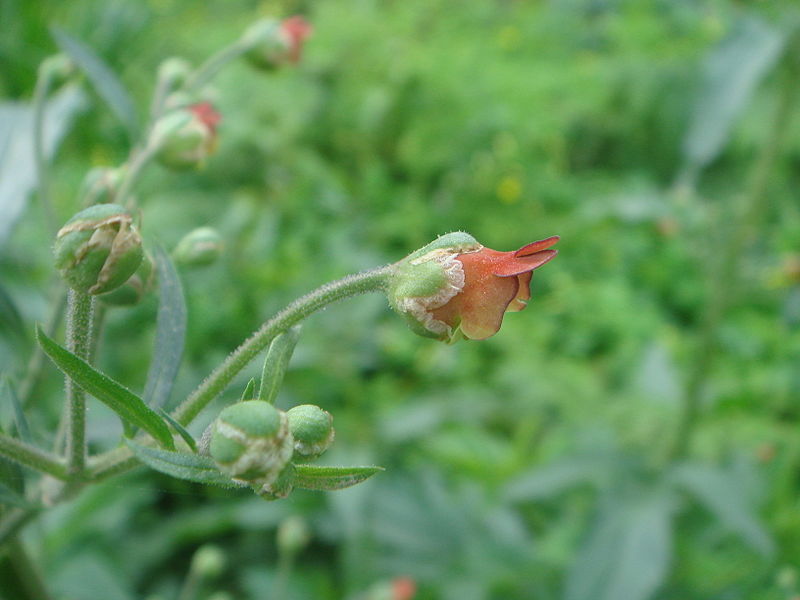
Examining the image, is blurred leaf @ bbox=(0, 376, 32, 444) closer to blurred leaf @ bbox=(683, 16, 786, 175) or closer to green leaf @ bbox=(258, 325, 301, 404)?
green leaf @ bbox=(258, 325, 301, 404)

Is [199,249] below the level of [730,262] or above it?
above

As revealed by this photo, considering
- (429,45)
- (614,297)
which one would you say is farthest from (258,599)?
(429,45)

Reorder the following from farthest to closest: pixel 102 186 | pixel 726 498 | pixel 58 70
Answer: pixel 726 498
pixel 58 70
pixel 102 186

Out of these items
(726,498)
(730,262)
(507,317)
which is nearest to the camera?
(726,498)

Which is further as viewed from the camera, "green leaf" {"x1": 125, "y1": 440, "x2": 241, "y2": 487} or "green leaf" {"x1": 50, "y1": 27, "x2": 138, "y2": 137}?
"green leaf" {"x1": 50, "y1": 27, "x2": 138, "y2": 137}

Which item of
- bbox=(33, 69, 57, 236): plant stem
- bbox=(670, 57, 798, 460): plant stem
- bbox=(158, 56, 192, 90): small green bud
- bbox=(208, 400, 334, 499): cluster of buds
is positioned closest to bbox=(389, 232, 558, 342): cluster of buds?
bbox=(208, 400, 334, 499): cluster of buds

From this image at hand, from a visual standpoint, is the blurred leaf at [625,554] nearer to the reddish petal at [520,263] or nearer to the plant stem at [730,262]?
the plant stem at [730,262]

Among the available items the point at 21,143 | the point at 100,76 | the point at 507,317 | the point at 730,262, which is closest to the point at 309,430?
the point at 100,76

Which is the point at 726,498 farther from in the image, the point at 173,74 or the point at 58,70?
the point at 58,70
